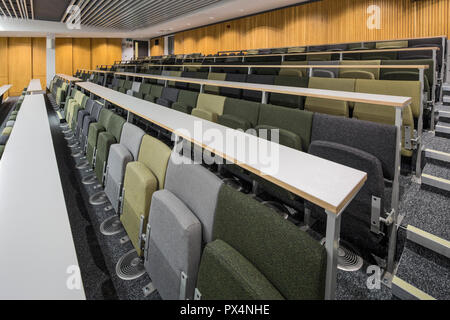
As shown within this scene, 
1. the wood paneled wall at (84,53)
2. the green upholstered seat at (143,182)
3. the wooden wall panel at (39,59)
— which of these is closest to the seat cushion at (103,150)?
the green upholstered seat at (143,182)

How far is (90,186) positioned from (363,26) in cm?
900

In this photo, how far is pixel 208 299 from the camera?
0.86 metres

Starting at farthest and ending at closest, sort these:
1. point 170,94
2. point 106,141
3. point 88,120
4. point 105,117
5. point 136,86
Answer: point 136,86
point 170,94
point 88,120
point 105,117
point 106,141

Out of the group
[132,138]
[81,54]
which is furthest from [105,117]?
[81,54]

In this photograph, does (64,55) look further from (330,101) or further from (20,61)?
(330,101)

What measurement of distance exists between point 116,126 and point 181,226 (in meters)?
1.52

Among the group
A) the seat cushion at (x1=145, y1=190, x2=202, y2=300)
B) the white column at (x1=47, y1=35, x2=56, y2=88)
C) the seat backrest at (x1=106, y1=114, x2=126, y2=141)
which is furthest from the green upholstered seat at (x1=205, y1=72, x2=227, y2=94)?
the white column at (x1=47, y1=35, x2=56, y2=88)

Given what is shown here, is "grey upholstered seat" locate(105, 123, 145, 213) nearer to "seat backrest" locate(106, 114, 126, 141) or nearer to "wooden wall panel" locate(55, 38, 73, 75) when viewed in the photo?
"seat backrest" locate(106, 114, 126, 141)

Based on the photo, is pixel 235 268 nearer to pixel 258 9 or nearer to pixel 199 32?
pixel 258 9

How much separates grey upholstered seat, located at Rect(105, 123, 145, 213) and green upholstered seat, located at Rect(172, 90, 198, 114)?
1.03 m

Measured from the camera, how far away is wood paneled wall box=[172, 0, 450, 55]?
6.90 meters

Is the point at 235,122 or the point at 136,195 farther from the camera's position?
the point at 235,122

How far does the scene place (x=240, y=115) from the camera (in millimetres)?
2338
